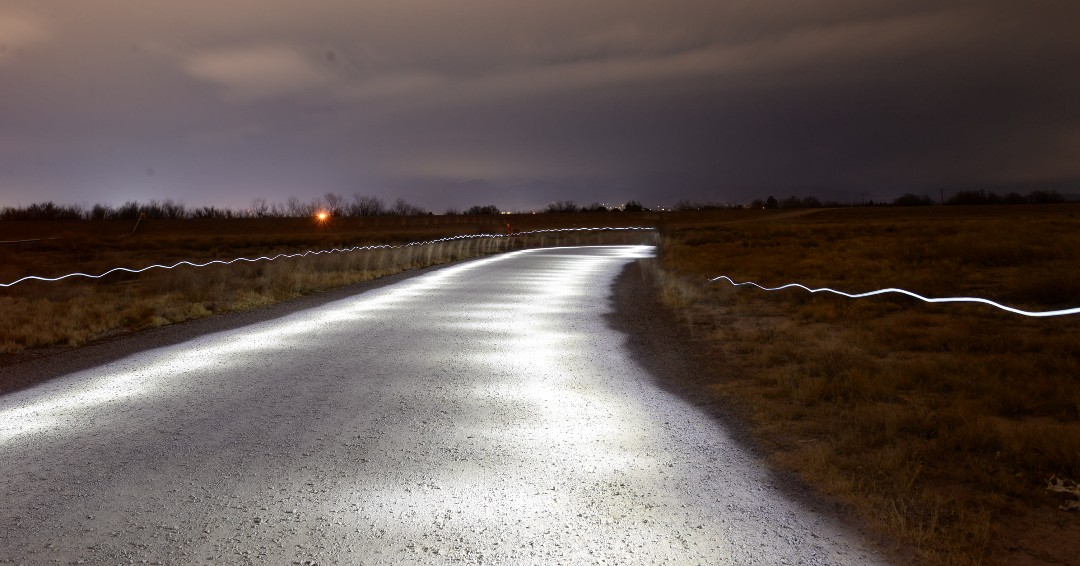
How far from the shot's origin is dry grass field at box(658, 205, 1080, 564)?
479 cm

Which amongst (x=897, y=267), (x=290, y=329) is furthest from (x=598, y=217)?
(x=290, y=329)

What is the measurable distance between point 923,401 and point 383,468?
5433mm

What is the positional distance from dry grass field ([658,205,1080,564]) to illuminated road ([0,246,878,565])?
0.59 meters

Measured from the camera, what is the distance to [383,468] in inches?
220

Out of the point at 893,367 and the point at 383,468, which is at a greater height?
the point at 383,468

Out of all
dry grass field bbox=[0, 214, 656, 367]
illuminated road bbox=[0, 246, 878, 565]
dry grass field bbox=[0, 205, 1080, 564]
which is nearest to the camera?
illuminated road bbox=[0, 246, 878, 565]

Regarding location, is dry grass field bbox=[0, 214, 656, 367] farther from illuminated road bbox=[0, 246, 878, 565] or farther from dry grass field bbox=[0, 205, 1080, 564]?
illuminated road bbox=[0, 246, 878, 565]

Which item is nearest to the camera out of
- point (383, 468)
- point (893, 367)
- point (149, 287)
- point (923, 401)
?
point (383, 468)

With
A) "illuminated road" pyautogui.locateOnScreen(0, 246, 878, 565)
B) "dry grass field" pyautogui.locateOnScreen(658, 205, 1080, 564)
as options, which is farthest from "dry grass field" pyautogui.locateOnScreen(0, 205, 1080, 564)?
"illuminated road" pyautogui.locateOnScreen(0, 246, 878, 565)

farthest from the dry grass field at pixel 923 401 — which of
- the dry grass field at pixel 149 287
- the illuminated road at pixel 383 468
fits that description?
the dry grass field at pixel 149 287

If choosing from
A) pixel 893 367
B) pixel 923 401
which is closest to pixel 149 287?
pixel 893 367

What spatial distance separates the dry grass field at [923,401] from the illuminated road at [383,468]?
59cm

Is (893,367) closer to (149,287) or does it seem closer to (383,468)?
(383,468)

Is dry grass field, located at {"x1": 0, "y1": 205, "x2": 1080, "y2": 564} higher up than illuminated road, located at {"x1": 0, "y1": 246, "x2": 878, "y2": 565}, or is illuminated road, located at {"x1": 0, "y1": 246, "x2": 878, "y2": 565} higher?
illuminated road, located at {"x1": 0, "y1": 246, "x2": 878, "y2": 565}
